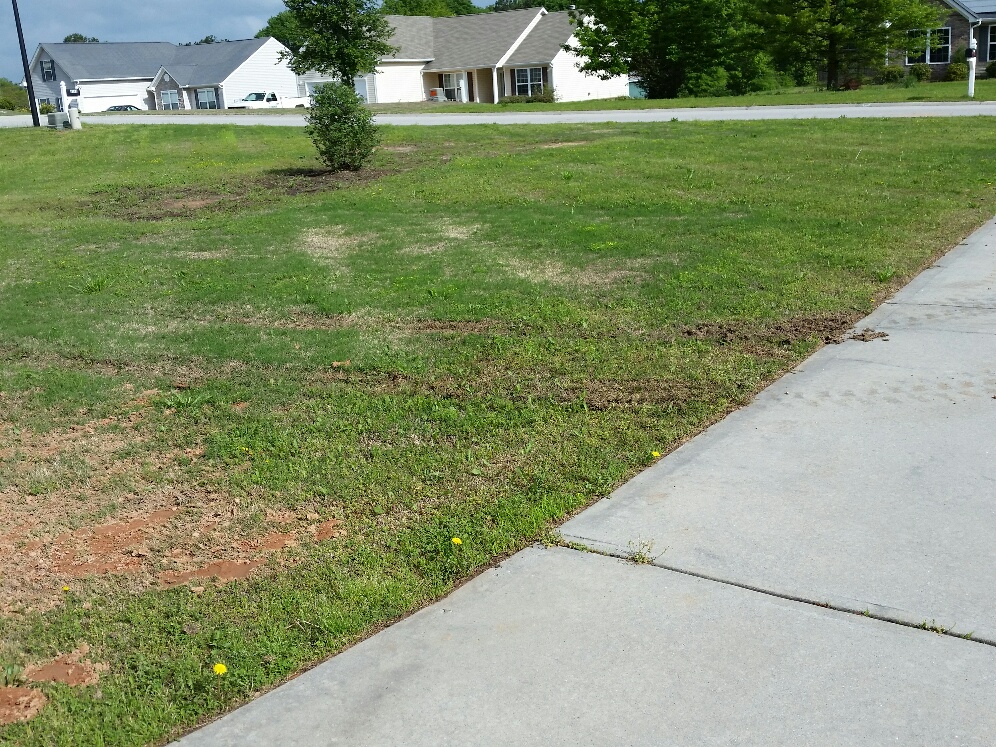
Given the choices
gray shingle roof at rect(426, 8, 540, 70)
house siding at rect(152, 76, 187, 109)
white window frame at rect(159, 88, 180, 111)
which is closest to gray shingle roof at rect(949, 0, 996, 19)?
gray shingle roof at rect(426, 8, 540, 70)

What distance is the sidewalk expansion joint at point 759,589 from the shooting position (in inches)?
136

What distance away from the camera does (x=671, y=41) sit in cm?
4441

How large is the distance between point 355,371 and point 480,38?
5799cm

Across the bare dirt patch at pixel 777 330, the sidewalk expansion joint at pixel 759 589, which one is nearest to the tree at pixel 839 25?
the bare dirt patch at pixel 777 330

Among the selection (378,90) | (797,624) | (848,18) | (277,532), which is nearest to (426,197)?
(277,532)

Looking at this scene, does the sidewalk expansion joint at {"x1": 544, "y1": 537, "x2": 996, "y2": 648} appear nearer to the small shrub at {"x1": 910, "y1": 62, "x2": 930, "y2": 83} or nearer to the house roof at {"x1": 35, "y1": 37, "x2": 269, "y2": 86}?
the small shrub at {"x1": 910, "y1": 62, "x2": 930, "y2": 83}

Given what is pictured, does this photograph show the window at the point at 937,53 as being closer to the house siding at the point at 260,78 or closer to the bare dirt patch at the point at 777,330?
the bare dirt patch at the point at 777,330

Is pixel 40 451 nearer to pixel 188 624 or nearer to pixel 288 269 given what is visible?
pixel 188 624

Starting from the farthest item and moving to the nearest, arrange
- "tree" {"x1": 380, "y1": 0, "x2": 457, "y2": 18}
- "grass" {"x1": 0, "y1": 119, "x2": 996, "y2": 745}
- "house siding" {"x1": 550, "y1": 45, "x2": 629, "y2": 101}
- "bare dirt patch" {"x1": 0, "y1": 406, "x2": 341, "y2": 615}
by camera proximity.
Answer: "tree" {"x1": 380, "y1": 0, "x2": 457, "y2": 18} → "house siding" {"x1": 550, "y1": 45, "x2": 629, "y2": 101} → "bare dirt patch" {"x1": 0, "y1": 406, "x2": 341, "y2": 615} → "grass" {"x1": 0, "y1": 119, "x2": 996, "y2": 745}

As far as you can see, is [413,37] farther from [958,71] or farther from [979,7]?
[958,71]

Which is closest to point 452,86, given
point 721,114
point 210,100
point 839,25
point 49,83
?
point 210,100

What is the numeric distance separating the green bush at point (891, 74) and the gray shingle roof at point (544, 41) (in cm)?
2063

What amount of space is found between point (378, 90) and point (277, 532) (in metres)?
60.3

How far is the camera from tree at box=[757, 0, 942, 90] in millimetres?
37781
